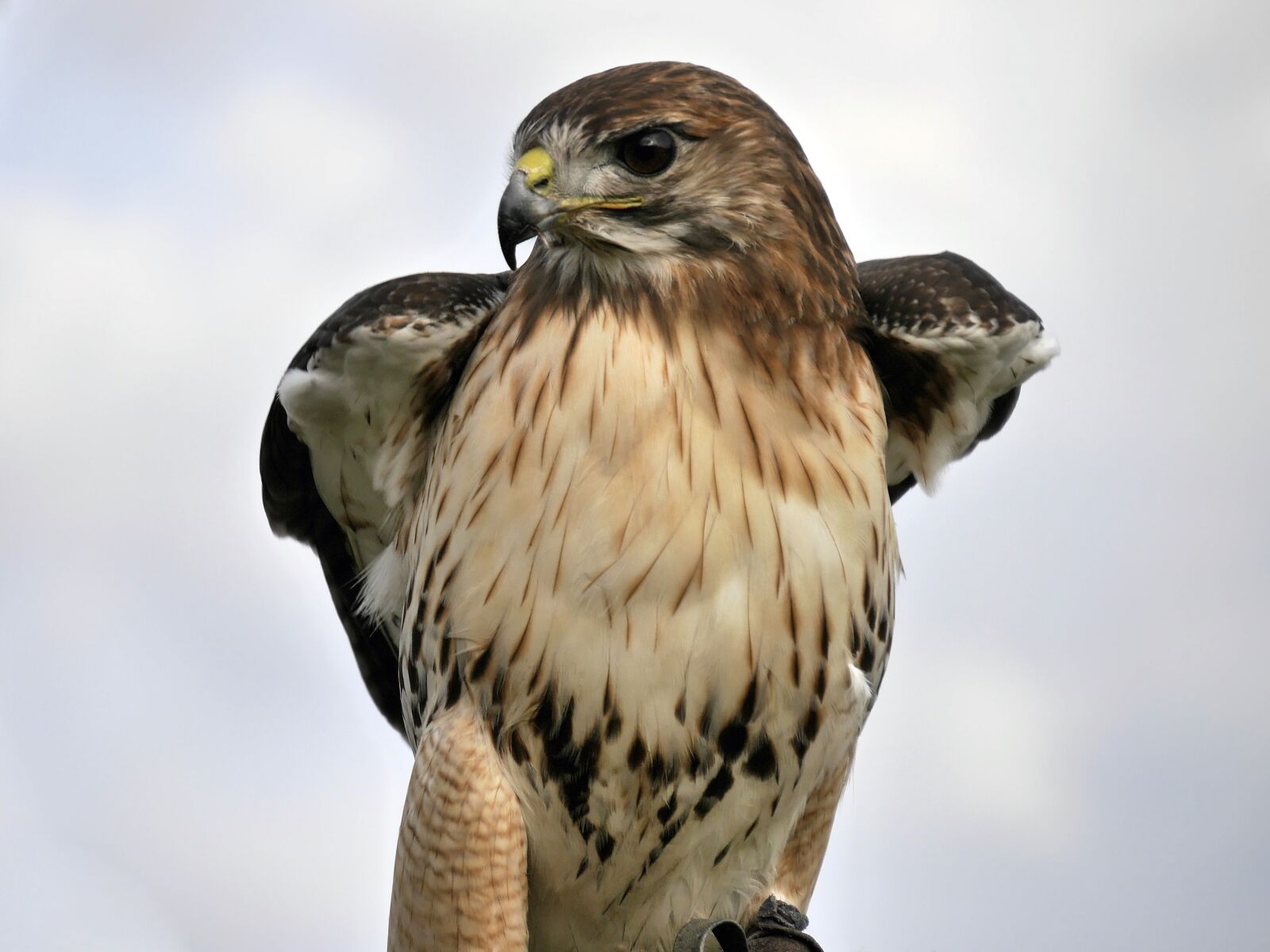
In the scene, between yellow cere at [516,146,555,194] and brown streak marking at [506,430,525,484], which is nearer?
yellow cere at [516,146,555,194]

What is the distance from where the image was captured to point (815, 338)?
3553 mm

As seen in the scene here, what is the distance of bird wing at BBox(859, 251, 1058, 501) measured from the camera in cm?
377

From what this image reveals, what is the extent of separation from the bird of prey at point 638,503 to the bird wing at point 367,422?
13 mm

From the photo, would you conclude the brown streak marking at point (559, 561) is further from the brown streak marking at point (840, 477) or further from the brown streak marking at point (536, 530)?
the brown streak marking at point (840, 477)

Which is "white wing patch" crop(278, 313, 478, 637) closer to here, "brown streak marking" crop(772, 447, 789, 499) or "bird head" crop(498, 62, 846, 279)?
"bird head" crop(498, 62, 846, 279)

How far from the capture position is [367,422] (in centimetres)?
393

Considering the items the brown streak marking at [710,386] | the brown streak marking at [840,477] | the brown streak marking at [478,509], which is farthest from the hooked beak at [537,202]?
the brown streak marking at [840,477]

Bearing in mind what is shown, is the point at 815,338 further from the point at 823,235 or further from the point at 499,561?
the point at 499,561

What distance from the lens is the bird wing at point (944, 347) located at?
12.4 ft

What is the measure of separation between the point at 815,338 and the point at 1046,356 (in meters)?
0.75

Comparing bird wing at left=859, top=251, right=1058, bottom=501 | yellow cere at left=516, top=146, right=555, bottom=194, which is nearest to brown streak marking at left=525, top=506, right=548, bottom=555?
yellow cere at left=516, top=146, right=555, bottom=194

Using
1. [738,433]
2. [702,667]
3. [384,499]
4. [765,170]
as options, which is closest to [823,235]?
[765,170]

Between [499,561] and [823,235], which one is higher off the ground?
[823,235]

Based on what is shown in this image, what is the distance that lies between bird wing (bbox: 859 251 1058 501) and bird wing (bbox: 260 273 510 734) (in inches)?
42.5
